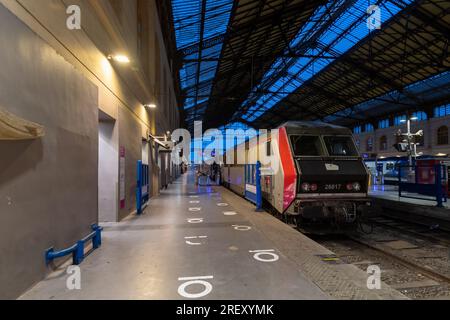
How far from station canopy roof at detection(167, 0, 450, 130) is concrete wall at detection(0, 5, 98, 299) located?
9798 millimetres

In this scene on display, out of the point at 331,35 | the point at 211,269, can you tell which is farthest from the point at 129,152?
the point at 331,35

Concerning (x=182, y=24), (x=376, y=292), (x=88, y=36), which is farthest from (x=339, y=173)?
(x=182, y=24)

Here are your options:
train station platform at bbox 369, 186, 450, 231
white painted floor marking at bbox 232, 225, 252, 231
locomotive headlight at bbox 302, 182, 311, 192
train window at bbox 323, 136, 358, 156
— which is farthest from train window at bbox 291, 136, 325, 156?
white painted floor marking at bbox 232, 225, 252, 231

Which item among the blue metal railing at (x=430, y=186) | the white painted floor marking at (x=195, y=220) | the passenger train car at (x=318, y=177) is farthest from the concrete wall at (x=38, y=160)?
the blue metal railing at (x=430, y=186)

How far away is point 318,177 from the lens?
5.62 meters

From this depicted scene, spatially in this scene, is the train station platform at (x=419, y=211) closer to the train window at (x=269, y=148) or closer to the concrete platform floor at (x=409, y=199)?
the concrete platform floor at (x=409, y=199)

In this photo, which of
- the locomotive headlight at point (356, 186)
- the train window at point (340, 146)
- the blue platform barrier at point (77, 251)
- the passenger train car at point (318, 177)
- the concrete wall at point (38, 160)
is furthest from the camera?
the train window at point (340, 146)

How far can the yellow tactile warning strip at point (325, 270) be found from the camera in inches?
106

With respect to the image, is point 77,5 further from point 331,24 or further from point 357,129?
point 357,129

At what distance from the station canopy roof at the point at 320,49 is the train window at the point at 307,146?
849 centimetres

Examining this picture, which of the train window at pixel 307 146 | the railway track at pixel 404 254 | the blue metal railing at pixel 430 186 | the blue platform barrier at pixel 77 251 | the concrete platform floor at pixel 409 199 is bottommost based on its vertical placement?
the railway track at pixel 404 254

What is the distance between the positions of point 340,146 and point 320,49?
61.1 feet

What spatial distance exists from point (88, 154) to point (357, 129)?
121 ft

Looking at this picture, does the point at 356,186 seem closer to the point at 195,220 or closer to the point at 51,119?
the point at 195,220
